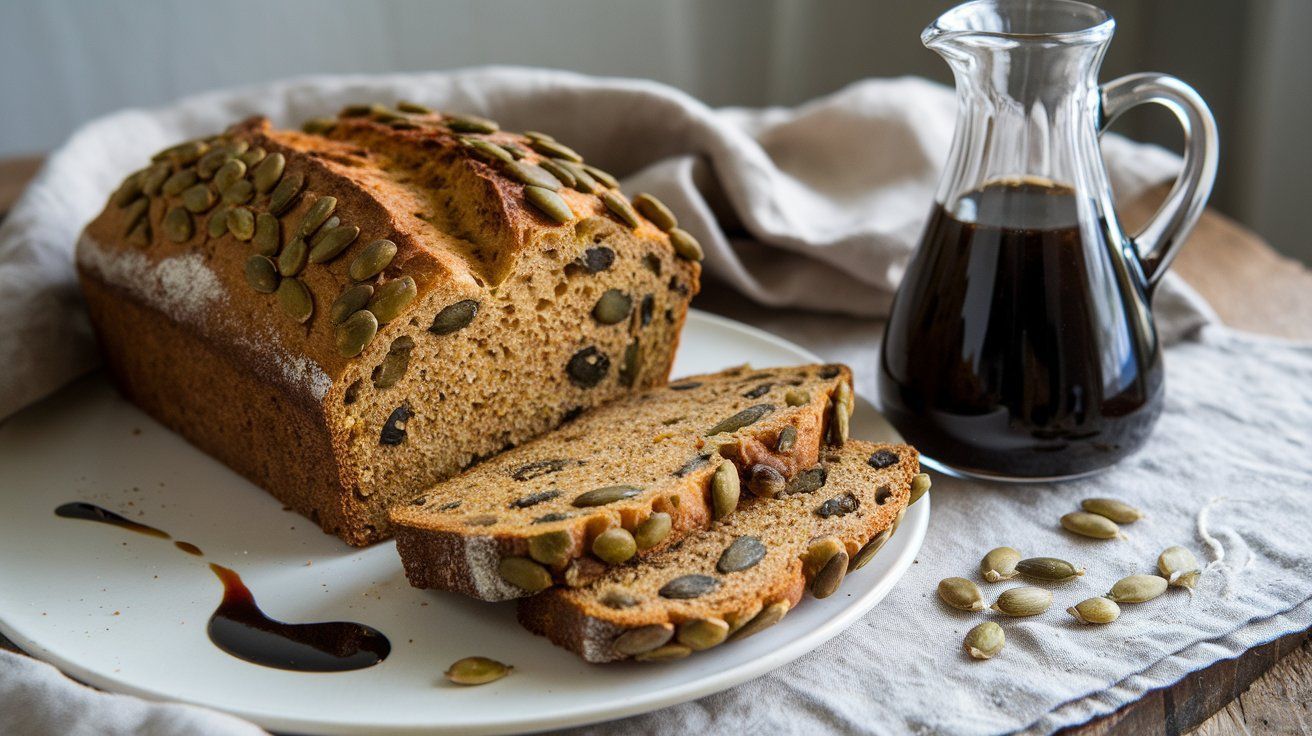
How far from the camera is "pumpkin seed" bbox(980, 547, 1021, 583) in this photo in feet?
6.86

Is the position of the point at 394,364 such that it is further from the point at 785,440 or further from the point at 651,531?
the point at 785,440

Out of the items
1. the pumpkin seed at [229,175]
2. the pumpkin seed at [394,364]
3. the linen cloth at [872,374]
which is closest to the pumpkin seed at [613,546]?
the linen cloth at [872,374]

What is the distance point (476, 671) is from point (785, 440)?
71 cm

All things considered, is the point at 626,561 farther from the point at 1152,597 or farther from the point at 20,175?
the point at 20,175

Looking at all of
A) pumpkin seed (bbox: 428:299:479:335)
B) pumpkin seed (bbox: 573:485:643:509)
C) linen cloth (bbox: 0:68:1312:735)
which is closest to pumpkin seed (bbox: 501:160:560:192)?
pumpkin seed (bbox: 428:299:479:335)

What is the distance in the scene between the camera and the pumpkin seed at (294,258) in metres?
2.25

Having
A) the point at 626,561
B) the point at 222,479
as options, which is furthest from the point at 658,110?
the point at 626,561

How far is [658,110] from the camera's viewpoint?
3500 mm

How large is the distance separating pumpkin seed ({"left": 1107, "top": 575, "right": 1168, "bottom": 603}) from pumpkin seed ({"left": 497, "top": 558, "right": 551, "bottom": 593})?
1.00 m

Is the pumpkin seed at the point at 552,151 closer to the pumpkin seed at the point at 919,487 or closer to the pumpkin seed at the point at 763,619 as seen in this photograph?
the pumpkin seed at the point at 919,487

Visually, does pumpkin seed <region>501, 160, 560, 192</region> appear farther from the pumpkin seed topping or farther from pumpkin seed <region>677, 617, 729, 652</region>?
pumpkin seed <region>677, 617, 729, 652</region>

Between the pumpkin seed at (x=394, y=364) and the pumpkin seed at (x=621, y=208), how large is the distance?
526 millimetres

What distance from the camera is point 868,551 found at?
1960 millimetres

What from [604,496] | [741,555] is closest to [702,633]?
[741,555]
